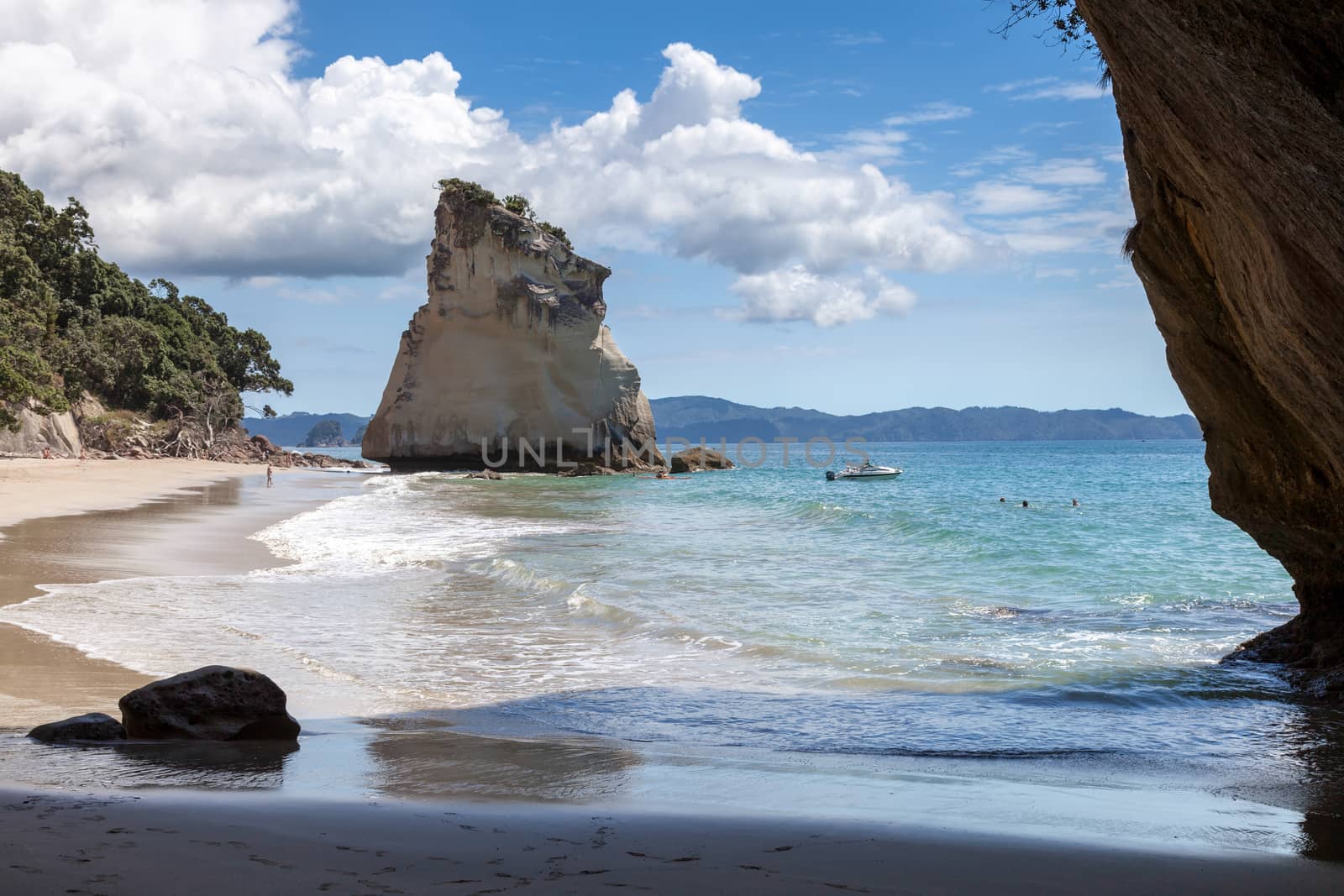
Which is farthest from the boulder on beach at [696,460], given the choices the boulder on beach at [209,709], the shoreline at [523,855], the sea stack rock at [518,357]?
the shoreline at [523,855]

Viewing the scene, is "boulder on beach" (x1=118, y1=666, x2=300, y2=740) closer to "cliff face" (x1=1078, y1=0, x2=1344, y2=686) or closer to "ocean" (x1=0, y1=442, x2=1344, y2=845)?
"ocean" (x1=0, y1=442, x2=1344, y2=845)

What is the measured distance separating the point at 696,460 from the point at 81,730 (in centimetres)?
5605

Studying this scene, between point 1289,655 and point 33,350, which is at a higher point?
point 33,350

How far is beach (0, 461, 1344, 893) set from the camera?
11.0 ft

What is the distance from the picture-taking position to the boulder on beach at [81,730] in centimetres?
549

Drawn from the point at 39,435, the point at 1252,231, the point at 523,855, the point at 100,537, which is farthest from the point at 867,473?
the point at 523,855

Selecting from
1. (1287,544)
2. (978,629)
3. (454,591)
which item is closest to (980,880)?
(1287,544)

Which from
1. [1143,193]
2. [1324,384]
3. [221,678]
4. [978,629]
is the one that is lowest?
[978,629]

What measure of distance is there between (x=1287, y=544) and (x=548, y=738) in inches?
269

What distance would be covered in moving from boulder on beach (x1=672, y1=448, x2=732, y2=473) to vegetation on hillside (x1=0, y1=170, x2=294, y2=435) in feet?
92.2

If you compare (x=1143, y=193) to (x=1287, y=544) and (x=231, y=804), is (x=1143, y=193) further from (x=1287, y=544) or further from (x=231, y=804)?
(x=231, y=804)

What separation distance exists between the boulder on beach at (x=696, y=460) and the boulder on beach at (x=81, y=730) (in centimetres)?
5452

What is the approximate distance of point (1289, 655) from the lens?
9008 millimetres

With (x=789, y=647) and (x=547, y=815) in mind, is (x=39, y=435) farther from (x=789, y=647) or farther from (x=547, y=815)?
(x=547, y=815)
